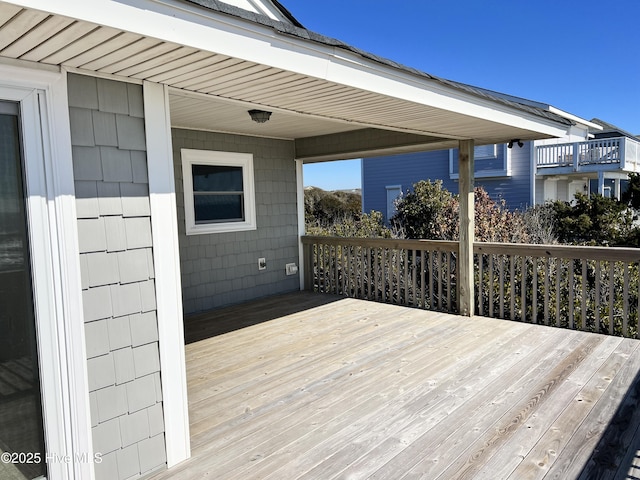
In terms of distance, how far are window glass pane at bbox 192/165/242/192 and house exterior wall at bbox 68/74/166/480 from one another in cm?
347

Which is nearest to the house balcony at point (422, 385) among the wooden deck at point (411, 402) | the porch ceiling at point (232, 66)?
the wooden deck at point (411, 402)

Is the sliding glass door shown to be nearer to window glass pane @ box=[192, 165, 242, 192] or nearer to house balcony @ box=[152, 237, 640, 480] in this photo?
house balcony @ box=[152, 237, 640, 480]

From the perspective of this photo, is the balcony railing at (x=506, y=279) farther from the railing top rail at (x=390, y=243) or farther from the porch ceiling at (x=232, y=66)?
the porch ceiling at (x=232, y=66)

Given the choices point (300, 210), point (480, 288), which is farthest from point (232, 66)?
point (300, 210)

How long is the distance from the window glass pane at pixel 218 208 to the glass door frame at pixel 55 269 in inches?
146

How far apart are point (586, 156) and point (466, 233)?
1038cm

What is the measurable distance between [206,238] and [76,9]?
4416 millimetres

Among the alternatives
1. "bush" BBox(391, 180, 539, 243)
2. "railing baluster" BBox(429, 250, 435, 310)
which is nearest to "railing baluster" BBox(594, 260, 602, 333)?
"railing baluster" BBox(429, 250, 435, 310)

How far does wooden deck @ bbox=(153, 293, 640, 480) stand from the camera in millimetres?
2408

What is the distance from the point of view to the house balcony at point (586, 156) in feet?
43.2

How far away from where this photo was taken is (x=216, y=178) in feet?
19.4

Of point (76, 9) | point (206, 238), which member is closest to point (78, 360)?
point (76, 9)

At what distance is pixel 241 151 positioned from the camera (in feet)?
20.0

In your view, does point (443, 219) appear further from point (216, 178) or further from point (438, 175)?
point (438, 175)
